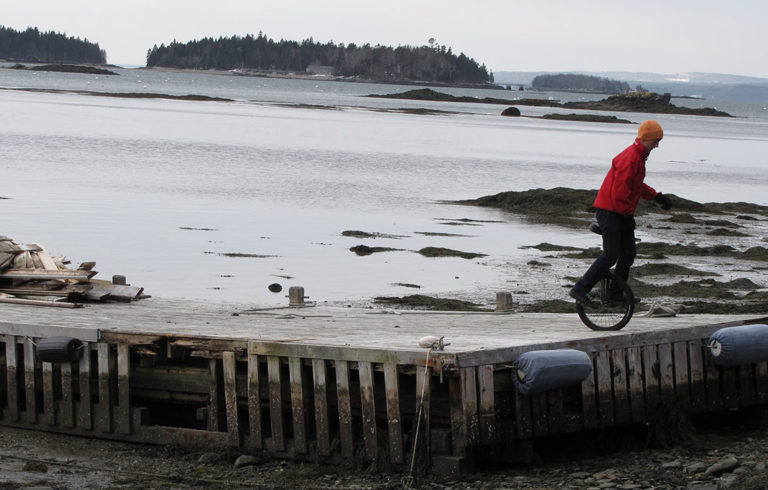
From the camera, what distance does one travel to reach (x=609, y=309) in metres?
10.7

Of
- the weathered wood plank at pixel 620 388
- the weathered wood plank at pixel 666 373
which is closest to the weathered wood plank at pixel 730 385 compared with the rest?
the weathered wood plank at pixel 666 373

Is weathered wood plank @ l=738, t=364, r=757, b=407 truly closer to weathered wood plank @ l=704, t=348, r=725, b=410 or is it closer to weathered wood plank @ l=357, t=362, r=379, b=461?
weathered wood plank @ l=704, t=348, r=725, b=410

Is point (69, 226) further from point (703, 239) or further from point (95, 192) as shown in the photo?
point (703, 239)

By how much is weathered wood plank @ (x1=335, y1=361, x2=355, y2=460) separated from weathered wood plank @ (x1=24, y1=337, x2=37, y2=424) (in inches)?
124

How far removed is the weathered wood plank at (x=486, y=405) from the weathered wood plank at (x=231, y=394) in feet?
7.08

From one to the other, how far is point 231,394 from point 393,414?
1.57m

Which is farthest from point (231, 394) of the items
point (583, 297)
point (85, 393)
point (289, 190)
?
point (289, 190)

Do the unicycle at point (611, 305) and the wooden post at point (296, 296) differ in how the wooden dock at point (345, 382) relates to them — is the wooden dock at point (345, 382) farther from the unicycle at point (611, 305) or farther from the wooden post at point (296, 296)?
the wooden post at point (296, 296)

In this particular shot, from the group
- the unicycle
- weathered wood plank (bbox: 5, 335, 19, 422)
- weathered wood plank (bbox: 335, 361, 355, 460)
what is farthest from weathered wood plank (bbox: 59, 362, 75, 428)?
the unicycle

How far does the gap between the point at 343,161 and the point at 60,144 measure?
12.6 m

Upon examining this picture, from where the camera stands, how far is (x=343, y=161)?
1981 inches

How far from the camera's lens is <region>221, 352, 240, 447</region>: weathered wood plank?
390 inches

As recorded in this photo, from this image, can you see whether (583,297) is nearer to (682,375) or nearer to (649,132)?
(682,375)

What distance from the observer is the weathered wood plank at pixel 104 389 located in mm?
10422
